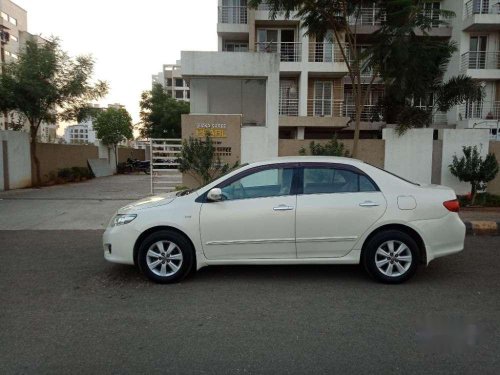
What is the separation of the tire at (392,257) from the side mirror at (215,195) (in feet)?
6.63

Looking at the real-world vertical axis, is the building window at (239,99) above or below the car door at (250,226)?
above

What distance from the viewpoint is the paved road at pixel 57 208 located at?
8.90 meters

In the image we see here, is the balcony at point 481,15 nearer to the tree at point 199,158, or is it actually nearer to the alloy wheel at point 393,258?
the tree at point 199,158

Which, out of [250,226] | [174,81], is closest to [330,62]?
[250,226]

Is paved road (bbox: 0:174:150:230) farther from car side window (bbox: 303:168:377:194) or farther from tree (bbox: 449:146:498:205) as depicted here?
tree (bbox: 449:146:498:205)

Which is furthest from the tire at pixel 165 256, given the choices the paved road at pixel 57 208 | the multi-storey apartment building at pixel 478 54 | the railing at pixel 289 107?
the multi-storey apartment building at pixel 478 54

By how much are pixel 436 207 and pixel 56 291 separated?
4.90m

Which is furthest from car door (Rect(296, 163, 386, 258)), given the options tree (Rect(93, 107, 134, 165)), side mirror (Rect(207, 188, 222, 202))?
tree (Rect(93, 107, 134, 165))

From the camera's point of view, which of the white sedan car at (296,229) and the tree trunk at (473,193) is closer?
the white sedan car at (296,229)

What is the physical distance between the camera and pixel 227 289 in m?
4.86

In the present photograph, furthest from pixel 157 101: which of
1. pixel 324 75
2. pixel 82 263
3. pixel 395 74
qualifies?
pixel 82 263

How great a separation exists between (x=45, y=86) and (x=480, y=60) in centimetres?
2242

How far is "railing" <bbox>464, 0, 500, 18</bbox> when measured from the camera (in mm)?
21359

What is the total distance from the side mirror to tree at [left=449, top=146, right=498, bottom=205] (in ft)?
26.4
